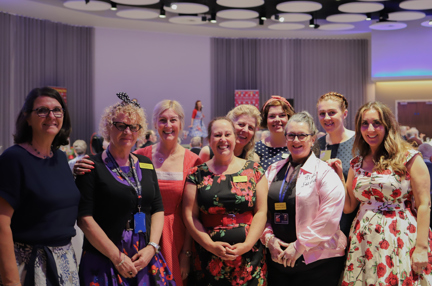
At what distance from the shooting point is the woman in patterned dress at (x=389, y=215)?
273cm

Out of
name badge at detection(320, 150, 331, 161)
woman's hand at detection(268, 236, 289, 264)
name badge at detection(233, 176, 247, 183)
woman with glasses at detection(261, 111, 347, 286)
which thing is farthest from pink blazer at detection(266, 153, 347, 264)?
name badge at detection(320, 150, 331, 161)

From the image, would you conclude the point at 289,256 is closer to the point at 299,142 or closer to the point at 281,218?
the point at 281,218

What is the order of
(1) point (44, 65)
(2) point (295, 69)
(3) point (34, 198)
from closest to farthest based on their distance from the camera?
(3) point (34, 198) < (1) point (44, 65) < (2) point (295, 69)

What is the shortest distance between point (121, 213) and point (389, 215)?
5.53 feet

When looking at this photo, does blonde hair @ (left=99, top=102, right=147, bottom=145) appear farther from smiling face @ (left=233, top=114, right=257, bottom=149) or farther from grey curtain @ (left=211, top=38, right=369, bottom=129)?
grey curtain @ (left=211, top=38, right=369, bottom=129)

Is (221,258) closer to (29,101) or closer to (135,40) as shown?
(29,101)

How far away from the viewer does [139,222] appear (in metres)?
2.49

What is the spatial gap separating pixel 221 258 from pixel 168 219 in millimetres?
480

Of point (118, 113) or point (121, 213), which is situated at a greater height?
point (118, 113)

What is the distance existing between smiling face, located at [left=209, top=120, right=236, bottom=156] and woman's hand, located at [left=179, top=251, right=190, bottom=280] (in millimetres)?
716

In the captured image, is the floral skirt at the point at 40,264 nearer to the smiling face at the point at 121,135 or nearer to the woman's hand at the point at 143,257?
the woman's hand at the point at 143,257

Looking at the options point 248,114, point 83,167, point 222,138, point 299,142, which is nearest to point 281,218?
point 299,142

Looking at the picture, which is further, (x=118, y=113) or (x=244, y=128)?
(x=244, y=128)

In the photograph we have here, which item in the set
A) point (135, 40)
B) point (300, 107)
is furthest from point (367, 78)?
point (135, 40)
